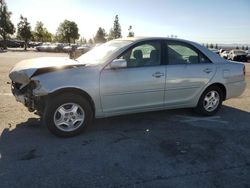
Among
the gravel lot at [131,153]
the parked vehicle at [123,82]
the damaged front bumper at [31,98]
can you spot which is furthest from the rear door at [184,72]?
the damaged front bumper at [31,98]

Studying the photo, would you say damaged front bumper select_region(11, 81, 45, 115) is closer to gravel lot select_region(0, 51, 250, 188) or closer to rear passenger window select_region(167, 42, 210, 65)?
gravel lot select_region(0, 51, 250, 188)

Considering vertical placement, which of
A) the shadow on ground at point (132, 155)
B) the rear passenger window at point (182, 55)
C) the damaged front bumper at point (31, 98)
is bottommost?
the shadow on ground at point (132, 155)

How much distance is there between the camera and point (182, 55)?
5945 millimetres

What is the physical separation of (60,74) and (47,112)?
0.61 m

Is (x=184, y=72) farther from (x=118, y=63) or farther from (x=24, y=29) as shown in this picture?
(x=24, y=29)

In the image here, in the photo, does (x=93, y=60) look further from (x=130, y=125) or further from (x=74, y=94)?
(x=130, y=125)

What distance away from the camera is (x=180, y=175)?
3.75 meters

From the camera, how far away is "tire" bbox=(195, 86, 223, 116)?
626cm

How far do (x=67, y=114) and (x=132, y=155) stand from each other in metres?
1.29

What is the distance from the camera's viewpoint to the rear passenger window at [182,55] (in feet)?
19.0

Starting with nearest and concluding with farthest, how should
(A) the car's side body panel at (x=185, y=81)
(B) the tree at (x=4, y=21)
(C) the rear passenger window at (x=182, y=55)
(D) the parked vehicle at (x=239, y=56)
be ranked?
(A) the car's side body panel at (x=185, y=81), (C) the rear passenger window at (x=182, y=55), (D) the parked vehicle at (x=239, y=56), (B) the tree at (x=4, y=21)

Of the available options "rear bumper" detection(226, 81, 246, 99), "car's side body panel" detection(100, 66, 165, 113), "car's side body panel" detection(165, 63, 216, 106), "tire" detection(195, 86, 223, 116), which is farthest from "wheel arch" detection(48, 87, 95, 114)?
"rear bumper" detection(226, 81, 246, 99)

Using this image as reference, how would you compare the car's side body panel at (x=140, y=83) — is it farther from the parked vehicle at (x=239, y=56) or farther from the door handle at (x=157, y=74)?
the parked vehicle at (x=239, y=56)

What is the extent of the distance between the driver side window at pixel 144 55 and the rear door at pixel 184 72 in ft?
0.65
